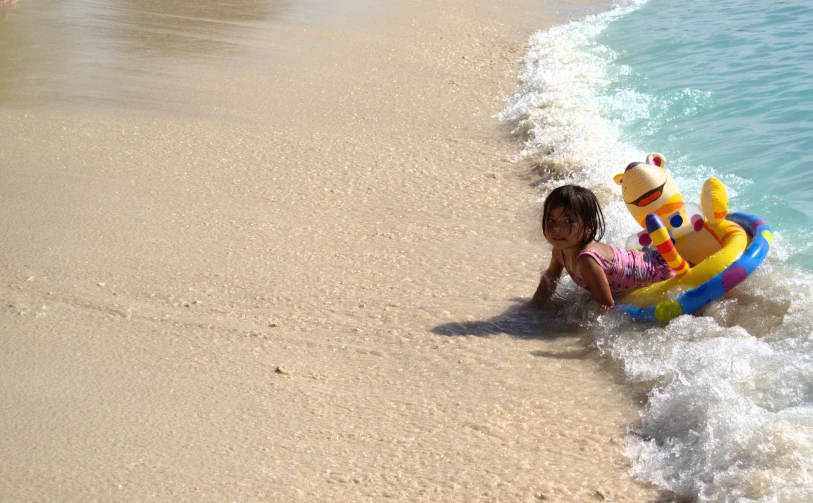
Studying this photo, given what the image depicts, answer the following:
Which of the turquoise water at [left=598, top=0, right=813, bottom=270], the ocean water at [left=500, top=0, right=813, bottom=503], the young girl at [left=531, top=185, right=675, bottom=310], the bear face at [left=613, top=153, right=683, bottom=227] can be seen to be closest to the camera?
the ocean water at [left=500, top=0, right=813, bottom=503]

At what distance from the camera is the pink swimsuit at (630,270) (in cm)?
424

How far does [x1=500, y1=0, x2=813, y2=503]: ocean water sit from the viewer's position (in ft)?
9.91

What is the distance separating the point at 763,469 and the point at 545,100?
5272 mm

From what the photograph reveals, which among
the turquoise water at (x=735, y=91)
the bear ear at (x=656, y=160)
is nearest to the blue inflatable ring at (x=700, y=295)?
the bear ear at (x=656, y=160)

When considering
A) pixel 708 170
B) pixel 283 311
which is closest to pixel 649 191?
pixel 283 311

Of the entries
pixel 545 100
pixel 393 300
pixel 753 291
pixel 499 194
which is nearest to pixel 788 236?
pixel 753 291

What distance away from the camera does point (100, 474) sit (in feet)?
9.86

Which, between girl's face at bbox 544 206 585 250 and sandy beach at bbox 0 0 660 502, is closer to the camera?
sandy beach at bbox 0 0 660 502

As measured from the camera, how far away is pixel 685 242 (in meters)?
4.40

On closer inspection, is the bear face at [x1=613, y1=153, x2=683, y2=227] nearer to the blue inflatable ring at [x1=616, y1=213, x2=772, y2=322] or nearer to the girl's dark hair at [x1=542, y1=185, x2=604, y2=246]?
the girl's dark hair at [x1=542, y1=185, x2=604, y2=246]

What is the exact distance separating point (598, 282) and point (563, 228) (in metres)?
0.31

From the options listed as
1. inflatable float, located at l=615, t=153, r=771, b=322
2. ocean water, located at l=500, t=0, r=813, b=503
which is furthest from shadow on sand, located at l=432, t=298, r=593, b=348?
inflatable float, located at l=615, t=153, r=771, b=322

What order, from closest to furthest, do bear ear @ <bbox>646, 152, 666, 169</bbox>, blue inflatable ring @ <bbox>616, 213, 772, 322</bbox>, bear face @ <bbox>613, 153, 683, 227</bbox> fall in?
blue inflatable ring @ <bbox>616, 213, 772, 322</bbox>
bear face @ <bbox>613, 153, 683, 227</bbox>
bear ear @ <bbox>646, 152, 666, 169</bbox>

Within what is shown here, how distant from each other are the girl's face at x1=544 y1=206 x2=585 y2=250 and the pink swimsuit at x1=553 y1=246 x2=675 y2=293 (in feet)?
0.54
